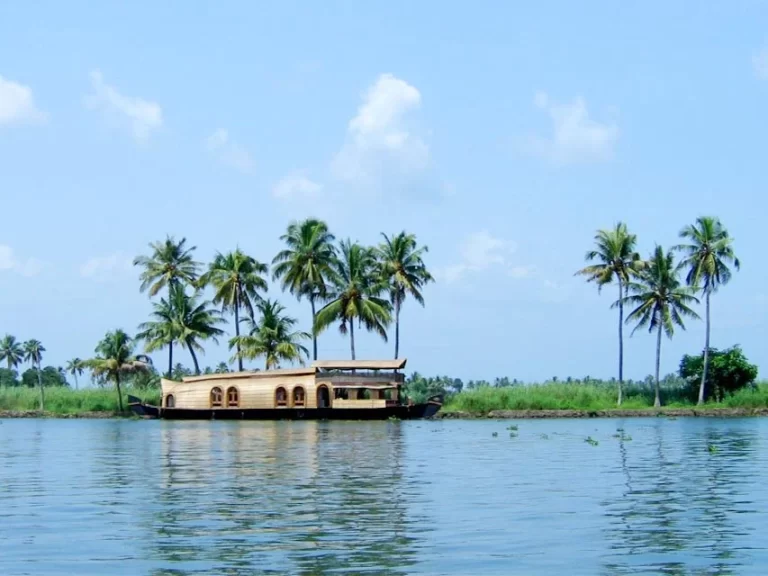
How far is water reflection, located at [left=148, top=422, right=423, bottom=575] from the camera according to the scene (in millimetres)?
12195

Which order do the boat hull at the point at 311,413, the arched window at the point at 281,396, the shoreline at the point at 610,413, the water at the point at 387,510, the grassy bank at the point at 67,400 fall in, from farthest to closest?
the grassy bank at the point at 67,400 → the shoreline at the point at 610,413 → the arched window at the point at 281,396 → the boat hull at the point at 311,413 → the water at the point at 387,510

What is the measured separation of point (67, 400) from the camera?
73.7m

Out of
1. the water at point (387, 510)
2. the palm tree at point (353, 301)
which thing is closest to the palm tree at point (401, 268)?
the palm tree at point (353, 301)

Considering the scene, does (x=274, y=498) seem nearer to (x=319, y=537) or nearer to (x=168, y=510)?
(x=168, y=510)

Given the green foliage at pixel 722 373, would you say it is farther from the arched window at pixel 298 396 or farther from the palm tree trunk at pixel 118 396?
the palm tree trunk at pixel 118 396

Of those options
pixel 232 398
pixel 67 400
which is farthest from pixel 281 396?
pixel 67 400

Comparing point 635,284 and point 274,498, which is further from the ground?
point 635,284

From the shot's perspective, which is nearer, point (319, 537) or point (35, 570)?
point (35, 570)

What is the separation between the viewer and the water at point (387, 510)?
12.2 metres

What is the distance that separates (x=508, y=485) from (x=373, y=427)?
88.0 feet

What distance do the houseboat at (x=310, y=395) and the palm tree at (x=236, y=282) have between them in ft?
22.2

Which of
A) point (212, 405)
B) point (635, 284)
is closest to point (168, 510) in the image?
point (212, 405)

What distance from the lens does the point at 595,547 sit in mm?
13008

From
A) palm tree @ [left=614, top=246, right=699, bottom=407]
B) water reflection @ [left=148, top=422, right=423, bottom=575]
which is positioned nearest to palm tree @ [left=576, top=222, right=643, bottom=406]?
palm tree @ [left=614, top=246, right=699, bottom=407]
